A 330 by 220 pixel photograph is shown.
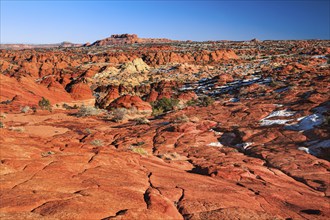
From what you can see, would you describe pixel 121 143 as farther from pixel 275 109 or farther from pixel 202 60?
pixel 202 60

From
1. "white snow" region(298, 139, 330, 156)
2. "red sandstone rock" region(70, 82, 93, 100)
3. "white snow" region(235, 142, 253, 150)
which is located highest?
"white snow" region(298, 139, 330, 156)

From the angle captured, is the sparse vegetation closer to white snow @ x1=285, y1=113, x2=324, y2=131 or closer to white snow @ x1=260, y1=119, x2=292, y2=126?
white snow @ x1=285, y1=113, x2=324, y2=131

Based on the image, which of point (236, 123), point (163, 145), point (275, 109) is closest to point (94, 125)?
point (163, 145)

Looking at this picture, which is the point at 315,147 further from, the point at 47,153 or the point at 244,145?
the point at 47,153

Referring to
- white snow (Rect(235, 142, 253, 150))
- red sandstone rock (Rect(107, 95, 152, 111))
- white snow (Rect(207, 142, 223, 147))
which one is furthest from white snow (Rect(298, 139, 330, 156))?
red sandstone rock (Rect(107, 95, 152, 111))

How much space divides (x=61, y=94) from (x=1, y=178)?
3359cm

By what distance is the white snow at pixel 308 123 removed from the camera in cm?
1641

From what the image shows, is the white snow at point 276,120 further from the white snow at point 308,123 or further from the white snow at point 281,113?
the white snow at point 308,123

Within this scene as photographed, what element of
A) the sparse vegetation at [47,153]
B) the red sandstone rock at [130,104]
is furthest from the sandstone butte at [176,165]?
the red sandstone rock at [130,104]

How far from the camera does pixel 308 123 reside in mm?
16797

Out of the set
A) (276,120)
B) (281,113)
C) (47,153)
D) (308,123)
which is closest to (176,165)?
(47,153)

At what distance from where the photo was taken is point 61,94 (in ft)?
127

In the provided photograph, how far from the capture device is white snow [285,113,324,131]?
16.4 m

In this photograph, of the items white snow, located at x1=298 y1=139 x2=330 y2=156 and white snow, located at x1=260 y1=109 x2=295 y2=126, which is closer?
white snow, located at x1=298 y1=139 x2=330 y2=156
